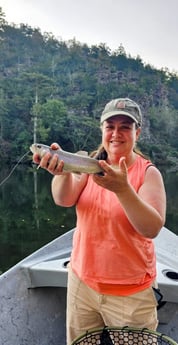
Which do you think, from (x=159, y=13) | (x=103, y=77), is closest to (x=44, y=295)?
(x=159, y=13)

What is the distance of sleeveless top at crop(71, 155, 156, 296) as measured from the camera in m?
1.46

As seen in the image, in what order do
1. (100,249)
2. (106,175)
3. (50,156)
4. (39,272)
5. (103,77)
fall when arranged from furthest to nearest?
(103,77) → (39,272) → (100,249) → (50,156) → (106,175)

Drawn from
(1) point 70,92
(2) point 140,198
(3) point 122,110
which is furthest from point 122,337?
(1) point 70,92

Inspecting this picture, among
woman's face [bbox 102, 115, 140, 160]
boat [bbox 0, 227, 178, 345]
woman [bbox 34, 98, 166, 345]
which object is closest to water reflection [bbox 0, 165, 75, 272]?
boat [bbox 0, 227, 178, 345]

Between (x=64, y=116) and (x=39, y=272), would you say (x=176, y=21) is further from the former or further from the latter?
(x=64, y=116)

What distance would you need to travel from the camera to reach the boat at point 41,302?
2.32 m

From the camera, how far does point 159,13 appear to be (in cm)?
1275

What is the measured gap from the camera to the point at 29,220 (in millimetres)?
11039

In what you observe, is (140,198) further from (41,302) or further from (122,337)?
(41,302)

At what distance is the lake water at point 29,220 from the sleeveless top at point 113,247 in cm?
528

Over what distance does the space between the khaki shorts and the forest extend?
2328cm

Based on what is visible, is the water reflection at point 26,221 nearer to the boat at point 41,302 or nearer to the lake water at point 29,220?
the lake water at point 29,220

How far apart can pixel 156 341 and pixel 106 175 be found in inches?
30.4

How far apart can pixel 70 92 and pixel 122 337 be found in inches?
1880
